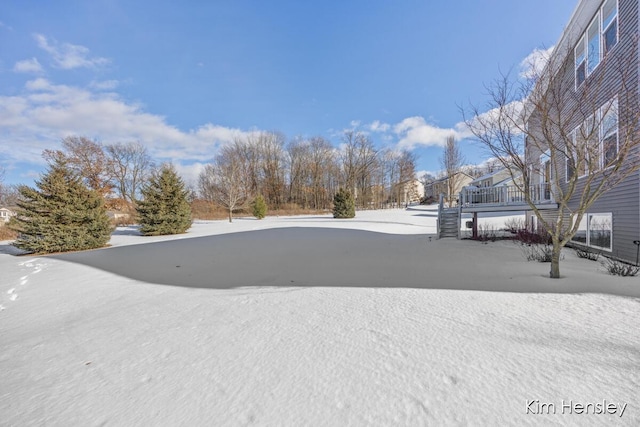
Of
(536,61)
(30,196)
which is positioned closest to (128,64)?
(30,196)

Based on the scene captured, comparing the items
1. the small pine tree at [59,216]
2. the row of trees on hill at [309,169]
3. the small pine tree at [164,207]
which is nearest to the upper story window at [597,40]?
the small pine tree at [59,216]

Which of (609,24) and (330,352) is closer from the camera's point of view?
(330,352)

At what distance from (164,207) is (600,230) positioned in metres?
18.2

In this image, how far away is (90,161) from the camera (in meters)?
25.8

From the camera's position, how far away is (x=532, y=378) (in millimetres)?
1772

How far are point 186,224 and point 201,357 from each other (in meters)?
15.0

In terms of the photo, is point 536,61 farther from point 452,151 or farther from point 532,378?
point 452,151

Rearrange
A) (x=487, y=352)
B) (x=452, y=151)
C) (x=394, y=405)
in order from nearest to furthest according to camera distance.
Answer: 1. (x=394, y=405)
2. (x=487, y=352)
3. (x=452, y=151)

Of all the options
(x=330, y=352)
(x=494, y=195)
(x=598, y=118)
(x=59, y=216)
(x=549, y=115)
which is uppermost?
(x=598, y=118)

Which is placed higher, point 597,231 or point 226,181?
point 226,181

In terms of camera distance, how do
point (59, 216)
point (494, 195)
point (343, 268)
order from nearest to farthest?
point (343, 268), point (59, 216), point (494, 195)

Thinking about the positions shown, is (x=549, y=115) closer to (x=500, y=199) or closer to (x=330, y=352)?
(x=500, y=199)

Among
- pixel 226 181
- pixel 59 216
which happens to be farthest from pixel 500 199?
pixel 226 181

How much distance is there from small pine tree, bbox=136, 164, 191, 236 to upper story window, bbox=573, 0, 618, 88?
58.4 feet
